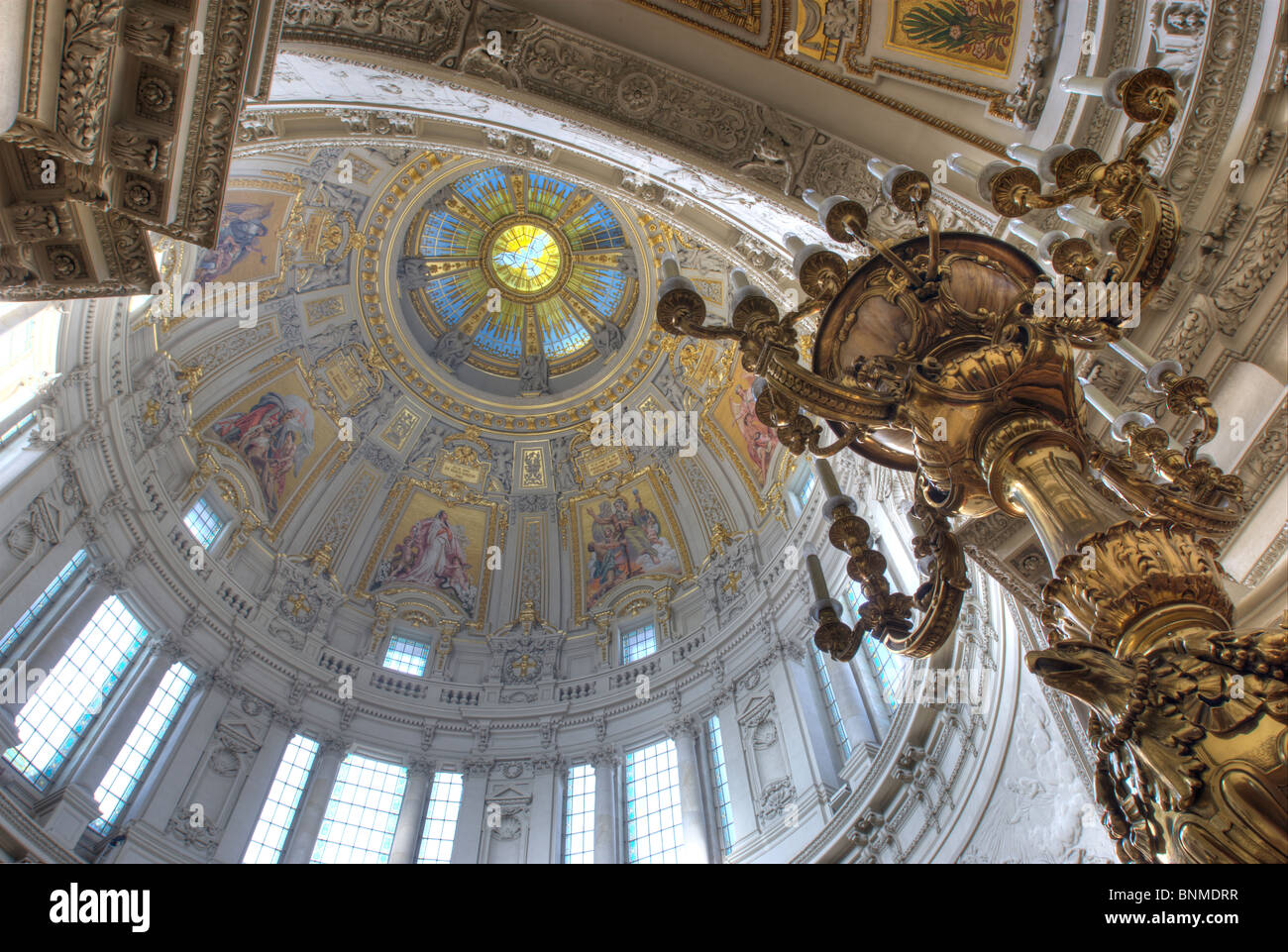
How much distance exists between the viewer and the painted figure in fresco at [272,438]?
749 inches

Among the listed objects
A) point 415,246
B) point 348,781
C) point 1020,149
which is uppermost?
point 415,246

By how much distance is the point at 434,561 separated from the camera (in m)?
22.3

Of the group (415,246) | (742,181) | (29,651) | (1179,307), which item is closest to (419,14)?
(742,181)

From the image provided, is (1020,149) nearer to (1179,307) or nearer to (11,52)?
(1179,307)

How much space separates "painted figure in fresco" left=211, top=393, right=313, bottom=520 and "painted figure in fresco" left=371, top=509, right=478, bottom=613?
3667 millimetres

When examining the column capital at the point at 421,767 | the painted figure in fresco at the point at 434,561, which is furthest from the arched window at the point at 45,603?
the painted figure in fresco at the point at 434,561

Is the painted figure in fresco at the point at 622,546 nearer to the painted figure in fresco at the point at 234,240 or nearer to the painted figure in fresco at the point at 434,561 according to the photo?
the painted figure in fresco at the point at 434,561

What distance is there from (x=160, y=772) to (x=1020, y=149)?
16493mm

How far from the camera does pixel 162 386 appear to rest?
16281 millimetres

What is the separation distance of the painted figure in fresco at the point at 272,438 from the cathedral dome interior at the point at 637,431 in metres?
0.14

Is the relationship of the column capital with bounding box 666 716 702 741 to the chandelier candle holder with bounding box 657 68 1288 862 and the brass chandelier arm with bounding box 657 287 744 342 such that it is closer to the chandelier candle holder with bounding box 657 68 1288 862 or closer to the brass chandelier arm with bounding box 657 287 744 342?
the chandelier candle holder with bounding box 657 68 1288 862

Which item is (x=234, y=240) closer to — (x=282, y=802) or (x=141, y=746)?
(x=141, y=746)

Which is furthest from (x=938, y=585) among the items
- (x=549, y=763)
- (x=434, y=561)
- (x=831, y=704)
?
(x=434, y=561)

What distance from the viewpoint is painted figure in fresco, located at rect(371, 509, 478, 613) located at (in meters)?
21.7
